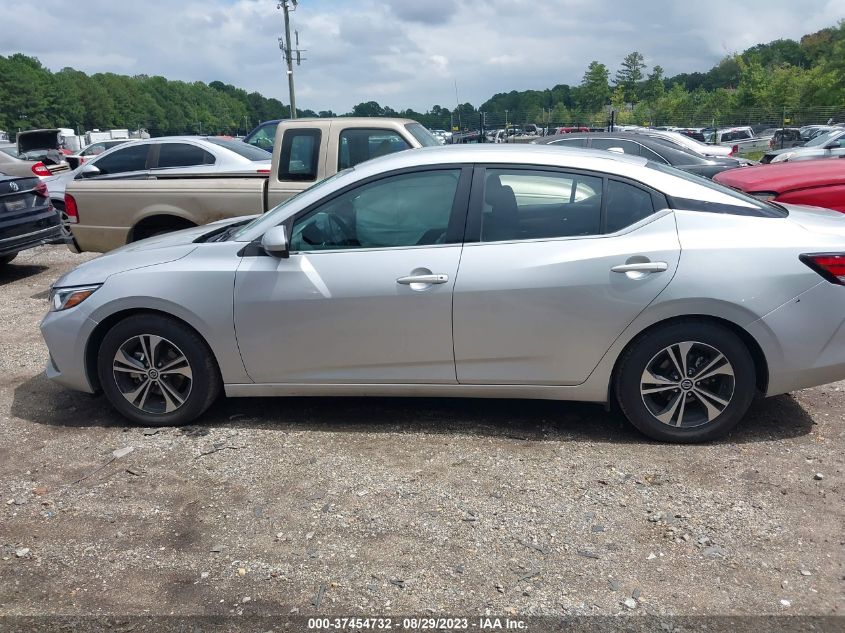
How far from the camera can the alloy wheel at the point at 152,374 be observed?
4.26 m

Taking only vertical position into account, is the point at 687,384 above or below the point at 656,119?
below

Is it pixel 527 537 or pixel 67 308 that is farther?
pixel 67 308

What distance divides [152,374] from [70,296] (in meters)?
0.70

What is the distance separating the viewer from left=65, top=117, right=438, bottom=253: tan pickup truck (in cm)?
714

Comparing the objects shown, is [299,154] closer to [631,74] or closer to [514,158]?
[514,158]

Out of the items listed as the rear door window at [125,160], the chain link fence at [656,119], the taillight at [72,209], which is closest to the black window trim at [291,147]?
the taillight at [72,209]

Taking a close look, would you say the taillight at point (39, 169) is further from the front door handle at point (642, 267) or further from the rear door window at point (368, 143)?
the front door handle at point (642, 267)

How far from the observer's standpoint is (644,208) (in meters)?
3.93

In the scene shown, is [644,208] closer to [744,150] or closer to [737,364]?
[737,364]

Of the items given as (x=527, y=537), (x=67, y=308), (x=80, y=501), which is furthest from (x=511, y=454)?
(x=67, y=308)

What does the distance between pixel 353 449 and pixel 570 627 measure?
1.74 m

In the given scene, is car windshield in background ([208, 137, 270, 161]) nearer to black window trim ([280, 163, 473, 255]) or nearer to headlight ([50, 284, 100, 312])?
headlight ([50, 284, 100, 312])

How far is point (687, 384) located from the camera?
3893 mm

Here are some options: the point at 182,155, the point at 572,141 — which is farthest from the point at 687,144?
the point at 182,155
